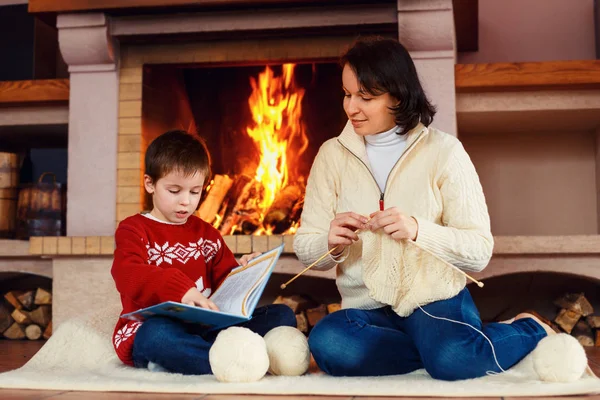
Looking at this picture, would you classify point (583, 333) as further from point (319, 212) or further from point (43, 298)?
point (43, 298)

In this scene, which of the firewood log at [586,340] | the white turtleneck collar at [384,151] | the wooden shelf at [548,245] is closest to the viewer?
the white turtleneck collar at [384,151]

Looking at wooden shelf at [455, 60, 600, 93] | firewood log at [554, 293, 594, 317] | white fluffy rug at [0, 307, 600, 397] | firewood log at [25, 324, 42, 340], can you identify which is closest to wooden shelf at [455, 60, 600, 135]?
wooden shelf at [455, 60, 600, 93]

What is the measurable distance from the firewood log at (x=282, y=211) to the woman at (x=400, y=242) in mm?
920

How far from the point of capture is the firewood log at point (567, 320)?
2.43m

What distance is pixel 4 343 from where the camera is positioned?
248 centimetres

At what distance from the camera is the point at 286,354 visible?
144cm

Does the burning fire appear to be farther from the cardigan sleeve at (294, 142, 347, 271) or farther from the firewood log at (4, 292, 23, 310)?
the cardigan sleeve at (294, 142, 347, 271)

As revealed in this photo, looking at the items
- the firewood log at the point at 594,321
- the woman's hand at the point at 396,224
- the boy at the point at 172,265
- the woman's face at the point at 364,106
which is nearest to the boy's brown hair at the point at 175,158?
the boy at the point at 172,265

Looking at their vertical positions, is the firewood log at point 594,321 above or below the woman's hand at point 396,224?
below

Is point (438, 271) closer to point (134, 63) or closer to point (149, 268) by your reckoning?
point (149, 268)

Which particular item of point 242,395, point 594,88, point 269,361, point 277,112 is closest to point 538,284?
point 594,88

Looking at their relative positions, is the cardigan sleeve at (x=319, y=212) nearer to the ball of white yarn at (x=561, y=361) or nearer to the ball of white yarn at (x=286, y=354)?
the ball of white yarn at (x=286, y=354)

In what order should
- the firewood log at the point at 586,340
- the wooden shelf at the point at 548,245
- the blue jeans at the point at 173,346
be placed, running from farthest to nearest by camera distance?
the firewood log at the point at 586,340 → the wooden shelf at the point at 548,245 → the blue jeans at the point at 173,346

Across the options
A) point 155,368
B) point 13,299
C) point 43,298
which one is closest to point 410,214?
point 155,368
